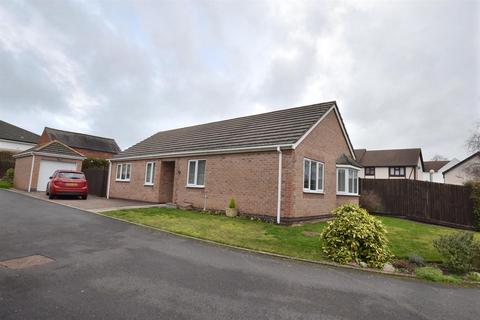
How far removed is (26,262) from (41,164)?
22139mm

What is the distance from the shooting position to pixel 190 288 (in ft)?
15.0

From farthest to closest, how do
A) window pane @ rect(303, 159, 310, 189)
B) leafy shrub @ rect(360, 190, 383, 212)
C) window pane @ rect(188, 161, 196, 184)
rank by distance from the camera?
leafy shrub @ rect(360, 190, 383, 212) → window pane @ rect(188, 161, 196, 184) → window pane @ rect(303, 159, 310, 189)

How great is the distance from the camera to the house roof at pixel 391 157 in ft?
134

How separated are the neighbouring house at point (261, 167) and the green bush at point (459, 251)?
546 centimetres

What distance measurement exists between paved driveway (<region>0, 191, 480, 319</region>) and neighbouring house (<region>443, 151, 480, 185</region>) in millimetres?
32813

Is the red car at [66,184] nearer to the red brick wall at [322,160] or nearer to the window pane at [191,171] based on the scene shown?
the window pane at [191,171]

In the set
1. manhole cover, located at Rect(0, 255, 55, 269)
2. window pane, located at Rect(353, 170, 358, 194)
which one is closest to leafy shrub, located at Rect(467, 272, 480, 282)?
manhole cover, located at Rect(0, 255, 55, 269)

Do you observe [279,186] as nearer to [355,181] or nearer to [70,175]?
[355,181]

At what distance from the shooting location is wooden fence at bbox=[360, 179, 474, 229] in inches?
621

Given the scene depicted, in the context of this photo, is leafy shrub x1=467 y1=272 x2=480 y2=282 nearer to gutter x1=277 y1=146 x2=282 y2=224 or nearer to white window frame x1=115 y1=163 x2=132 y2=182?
gutter x1=277 y1=146 x2=282 y2=224

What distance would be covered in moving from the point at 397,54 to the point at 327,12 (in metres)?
5.30

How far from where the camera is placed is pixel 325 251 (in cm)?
736

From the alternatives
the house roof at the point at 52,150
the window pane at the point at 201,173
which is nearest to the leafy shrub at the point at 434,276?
the window pane at the point at 201,173

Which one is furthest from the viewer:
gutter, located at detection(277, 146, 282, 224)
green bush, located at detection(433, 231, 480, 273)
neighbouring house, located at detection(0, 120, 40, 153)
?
neighbouring house, located at detection(0, 120, 40, 153)
